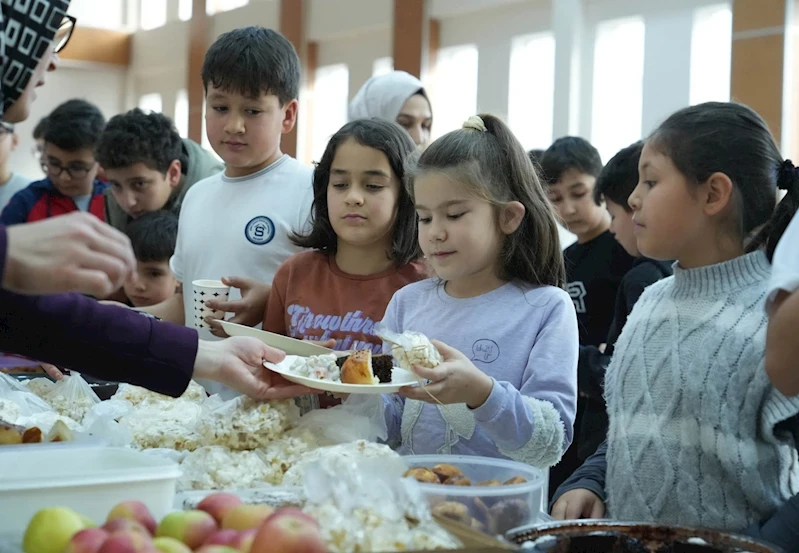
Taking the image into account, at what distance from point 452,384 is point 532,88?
592 centimetres

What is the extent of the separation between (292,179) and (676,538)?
1861mm

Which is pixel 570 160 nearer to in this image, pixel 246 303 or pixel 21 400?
pixel 246 303

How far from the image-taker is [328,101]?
9812 mm

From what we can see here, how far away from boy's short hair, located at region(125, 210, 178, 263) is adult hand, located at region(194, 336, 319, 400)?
1.76 meters

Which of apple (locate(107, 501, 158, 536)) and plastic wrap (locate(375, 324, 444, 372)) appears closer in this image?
apple (locate(107, 501, 158, 536))

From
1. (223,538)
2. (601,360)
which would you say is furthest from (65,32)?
(601,360)

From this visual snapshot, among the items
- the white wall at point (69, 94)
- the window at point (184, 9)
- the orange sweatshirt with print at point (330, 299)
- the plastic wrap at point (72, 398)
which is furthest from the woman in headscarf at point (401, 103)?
the white wall at point (69, 94)

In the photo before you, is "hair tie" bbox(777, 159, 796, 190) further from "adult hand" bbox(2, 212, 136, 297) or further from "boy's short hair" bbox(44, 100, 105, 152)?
"boy's short hair" bbox(44, 100, 105, 152)

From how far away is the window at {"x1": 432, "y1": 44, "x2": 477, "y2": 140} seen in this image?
784 cm

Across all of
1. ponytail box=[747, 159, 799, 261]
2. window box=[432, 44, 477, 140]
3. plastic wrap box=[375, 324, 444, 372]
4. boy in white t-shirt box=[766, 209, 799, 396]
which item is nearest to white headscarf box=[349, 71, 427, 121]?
ponytail box=[747, 159, 799, 261]

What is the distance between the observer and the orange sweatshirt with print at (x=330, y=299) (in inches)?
86.6

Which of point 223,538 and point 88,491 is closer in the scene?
point 223,538

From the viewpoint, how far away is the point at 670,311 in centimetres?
181

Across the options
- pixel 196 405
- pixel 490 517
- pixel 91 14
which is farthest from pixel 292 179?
pixel 91 14
